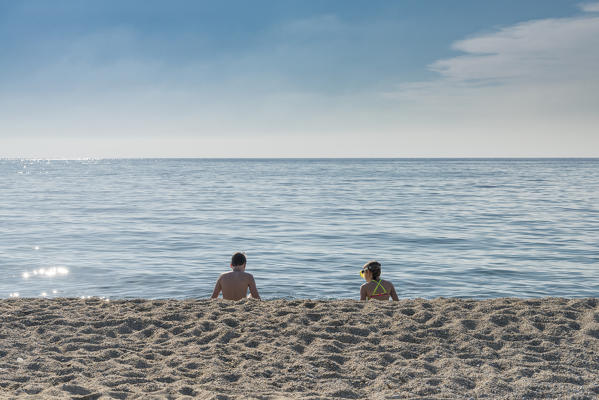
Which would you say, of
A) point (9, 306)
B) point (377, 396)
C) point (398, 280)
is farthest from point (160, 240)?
point (377, 396)

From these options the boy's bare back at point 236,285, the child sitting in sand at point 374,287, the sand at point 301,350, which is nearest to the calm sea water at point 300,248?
the boy's bare back at point 236,285

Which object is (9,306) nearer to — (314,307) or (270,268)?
(314,307)

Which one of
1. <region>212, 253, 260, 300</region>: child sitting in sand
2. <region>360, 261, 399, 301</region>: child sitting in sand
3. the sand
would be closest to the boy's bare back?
<region>212, 253, 260, 300</region>: child sitting in sand

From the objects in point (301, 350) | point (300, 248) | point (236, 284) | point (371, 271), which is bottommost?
point (300, 248)

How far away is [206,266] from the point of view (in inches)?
594

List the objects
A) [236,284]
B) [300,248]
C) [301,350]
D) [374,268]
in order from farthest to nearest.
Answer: [300,248], [236,284], [374,268], [301,350]

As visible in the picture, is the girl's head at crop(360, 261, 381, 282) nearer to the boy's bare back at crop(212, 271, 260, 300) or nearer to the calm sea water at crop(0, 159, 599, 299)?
the boy's bare back at crop(212, 271, 260, 300)

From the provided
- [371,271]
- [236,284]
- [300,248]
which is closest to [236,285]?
[236,284]

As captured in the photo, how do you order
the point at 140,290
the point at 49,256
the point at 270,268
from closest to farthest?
the point at 140,290
the point at 270,268
the point at 49,256

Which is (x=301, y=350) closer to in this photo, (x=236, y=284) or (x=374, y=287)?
(x=374, y=287)

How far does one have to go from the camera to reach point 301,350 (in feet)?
21.7

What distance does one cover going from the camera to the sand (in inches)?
217

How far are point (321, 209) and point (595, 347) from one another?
79.8ft

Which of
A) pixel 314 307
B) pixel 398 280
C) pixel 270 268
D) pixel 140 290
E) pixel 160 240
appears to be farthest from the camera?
pixel 160 240
